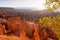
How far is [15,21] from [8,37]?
248 mm

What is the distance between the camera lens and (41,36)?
1.56 meters

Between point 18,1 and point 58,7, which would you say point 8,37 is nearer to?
point 18,1

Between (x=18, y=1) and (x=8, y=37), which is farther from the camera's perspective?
(x=18, y=1)

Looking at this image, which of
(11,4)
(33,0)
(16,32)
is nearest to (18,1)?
(11,4)

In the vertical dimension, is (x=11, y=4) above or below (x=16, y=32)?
above

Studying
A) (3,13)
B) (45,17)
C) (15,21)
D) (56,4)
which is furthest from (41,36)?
(3,13)

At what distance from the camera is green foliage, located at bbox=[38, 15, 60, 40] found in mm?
1581

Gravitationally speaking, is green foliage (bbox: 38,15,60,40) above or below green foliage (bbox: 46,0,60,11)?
below

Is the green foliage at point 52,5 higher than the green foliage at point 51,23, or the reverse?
the green foliage at point 52,5

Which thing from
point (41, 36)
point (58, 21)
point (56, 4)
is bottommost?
point (41, 36)

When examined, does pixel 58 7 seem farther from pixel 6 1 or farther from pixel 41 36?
pixel 6 1

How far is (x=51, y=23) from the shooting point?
1589mm

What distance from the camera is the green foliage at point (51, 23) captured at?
5.19ft

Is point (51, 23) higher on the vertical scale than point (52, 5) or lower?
lower
